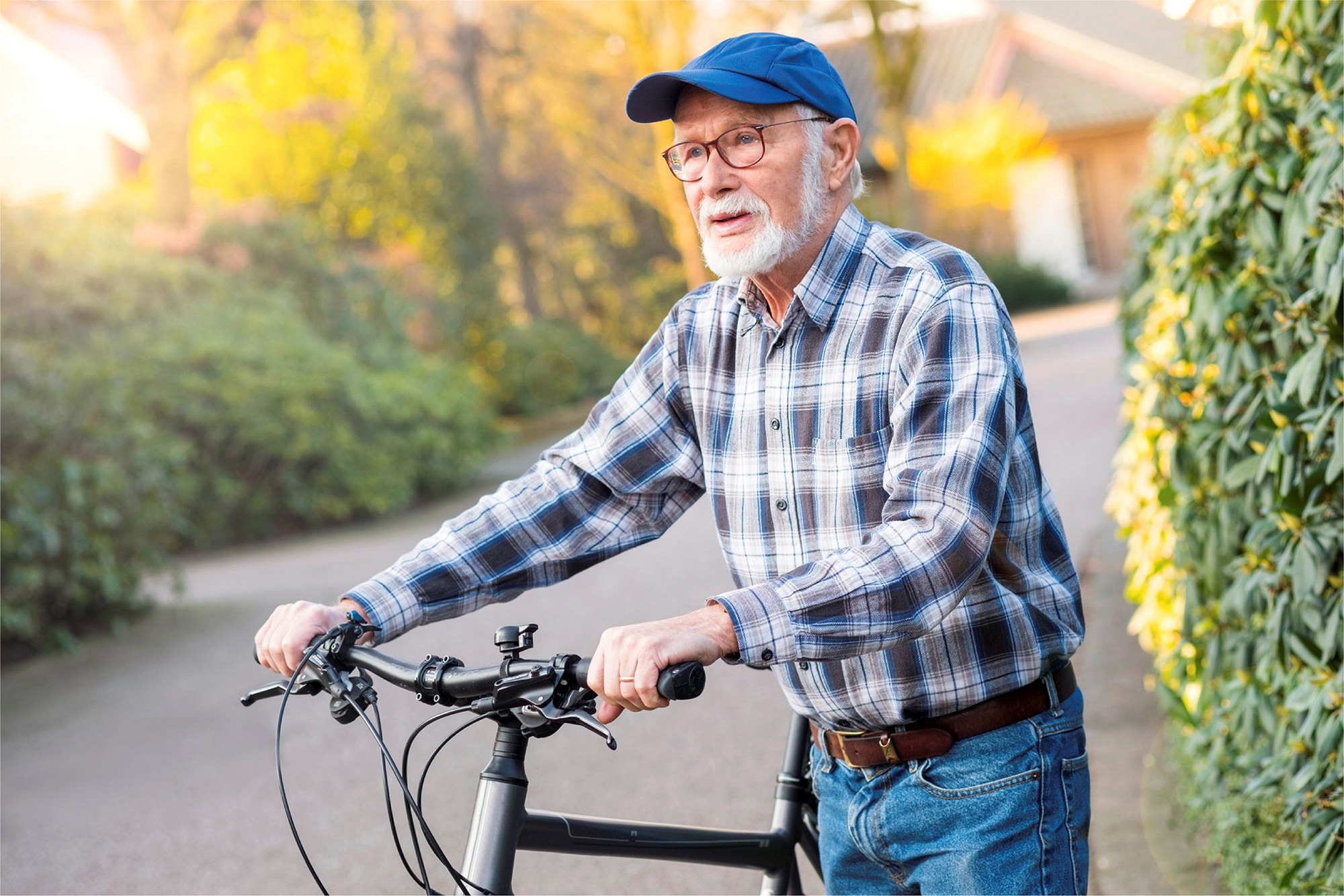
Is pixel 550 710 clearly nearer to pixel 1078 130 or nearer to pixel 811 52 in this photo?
pixel 811 52

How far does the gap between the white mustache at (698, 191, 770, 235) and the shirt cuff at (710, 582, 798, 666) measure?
725mm

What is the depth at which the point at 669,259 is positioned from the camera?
3278cm

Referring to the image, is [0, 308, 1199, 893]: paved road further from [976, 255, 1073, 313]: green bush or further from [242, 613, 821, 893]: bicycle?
[976, 255, 1073, 313]: green bush

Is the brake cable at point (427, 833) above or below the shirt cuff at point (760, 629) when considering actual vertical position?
below

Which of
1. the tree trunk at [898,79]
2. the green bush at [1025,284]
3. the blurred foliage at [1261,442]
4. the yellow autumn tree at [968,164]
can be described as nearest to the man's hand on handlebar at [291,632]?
the blurred foliage at [1261,442]

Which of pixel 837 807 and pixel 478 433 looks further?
pixel 478 433

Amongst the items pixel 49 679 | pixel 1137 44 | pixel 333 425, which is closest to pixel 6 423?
pixel 49 679

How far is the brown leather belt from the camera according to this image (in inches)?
85.7

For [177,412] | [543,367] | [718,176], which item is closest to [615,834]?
[718,176]

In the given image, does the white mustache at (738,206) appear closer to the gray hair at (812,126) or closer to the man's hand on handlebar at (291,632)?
the gray hair at (812,126)

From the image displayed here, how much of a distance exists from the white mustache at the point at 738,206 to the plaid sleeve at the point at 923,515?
33 centimetres

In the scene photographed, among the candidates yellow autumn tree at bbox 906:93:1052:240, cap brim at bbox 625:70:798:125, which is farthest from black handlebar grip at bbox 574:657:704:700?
yellow autumn tree at bbox 906:93:1052:240

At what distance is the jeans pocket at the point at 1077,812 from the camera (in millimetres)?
2221

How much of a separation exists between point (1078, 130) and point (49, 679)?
102 feet
